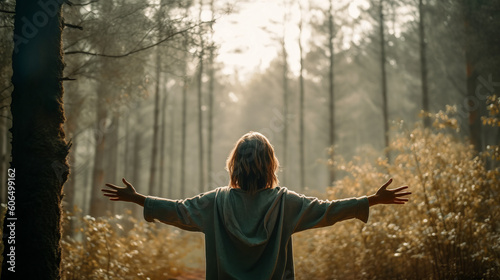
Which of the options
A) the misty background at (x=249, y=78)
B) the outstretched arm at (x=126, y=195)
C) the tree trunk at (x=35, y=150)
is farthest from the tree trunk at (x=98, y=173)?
the outstretched arm at (x=126, y=195)

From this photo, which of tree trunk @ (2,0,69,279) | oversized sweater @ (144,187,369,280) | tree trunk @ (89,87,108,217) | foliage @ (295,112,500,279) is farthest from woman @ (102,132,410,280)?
tree trunk @ (89,87,108,217)

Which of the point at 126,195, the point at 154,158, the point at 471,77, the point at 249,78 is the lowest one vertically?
the point at 126,195

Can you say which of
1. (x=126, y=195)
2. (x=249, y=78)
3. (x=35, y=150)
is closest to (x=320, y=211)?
(x=126, y=195)

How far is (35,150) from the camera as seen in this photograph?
381 cm

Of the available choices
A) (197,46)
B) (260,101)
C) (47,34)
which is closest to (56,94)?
(47,34)

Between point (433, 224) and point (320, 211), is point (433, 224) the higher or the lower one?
the lower one

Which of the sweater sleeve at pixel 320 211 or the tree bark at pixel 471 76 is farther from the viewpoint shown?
the tree bark at pixel 471 76

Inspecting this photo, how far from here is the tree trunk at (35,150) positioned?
3.70 meters

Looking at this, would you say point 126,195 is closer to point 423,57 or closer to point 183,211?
point 183,211

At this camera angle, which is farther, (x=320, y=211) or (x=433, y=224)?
(x=433, y=224)

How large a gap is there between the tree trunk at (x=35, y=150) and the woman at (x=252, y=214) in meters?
0.82

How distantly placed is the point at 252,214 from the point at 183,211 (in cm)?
56

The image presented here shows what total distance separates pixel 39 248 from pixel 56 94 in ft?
4.64

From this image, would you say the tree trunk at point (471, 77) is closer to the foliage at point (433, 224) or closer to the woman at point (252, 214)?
the foliage at point (433, 224)
